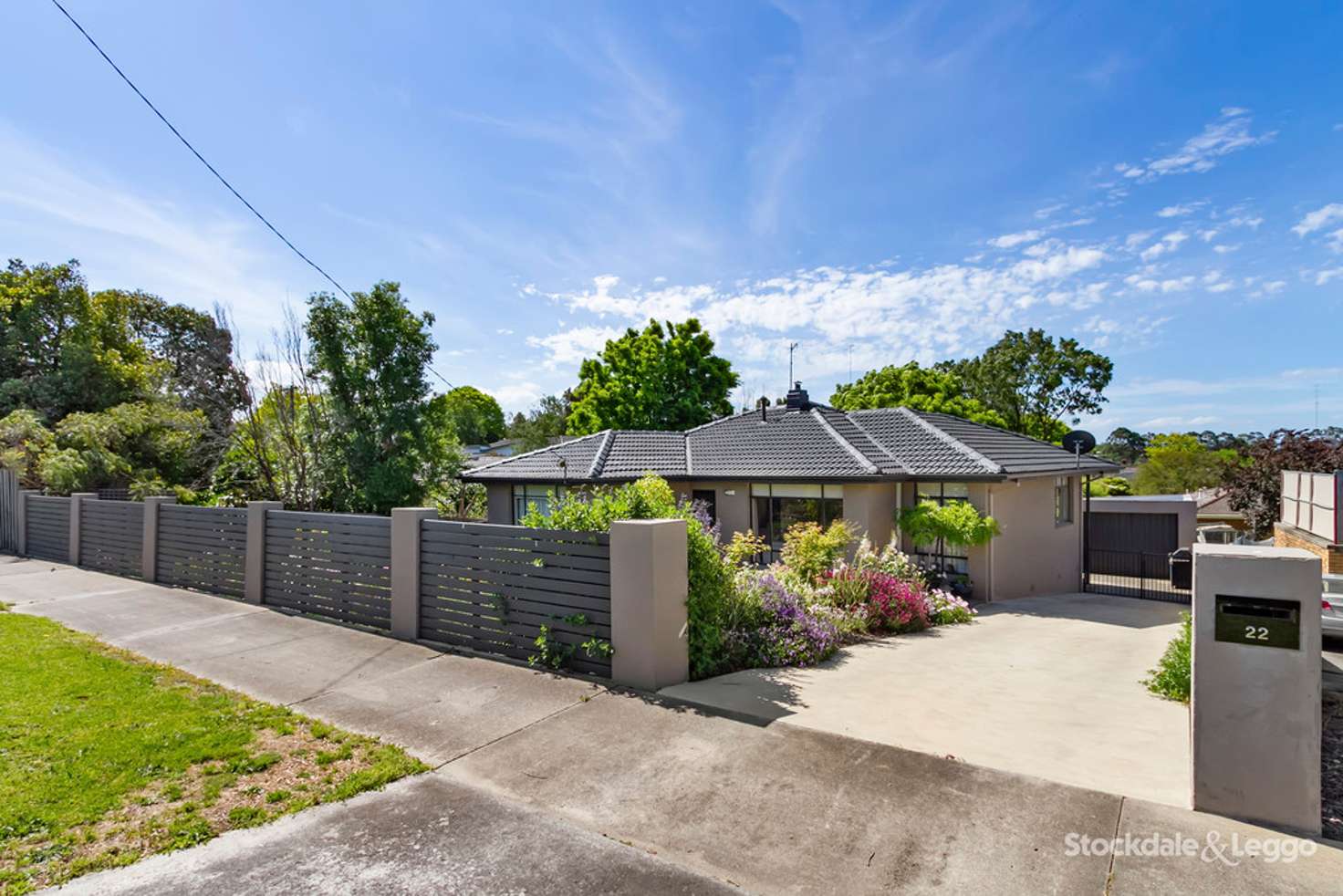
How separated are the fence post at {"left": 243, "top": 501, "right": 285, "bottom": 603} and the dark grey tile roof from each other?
25.8 feet

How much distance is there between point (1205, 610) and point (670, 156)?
1155 centimetres

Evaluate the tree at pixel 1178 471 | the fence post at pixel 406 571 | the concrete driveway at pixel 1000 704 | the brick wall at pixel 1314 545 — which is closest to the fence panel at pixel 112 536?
the fence post at pixel 406 571

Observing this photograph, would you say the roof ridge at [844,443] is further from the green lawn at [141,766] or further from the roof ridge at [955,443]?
the green lawn at [141,766]

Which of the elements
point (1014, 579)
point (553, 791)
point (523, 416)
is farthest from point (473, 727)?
point (523, 416)

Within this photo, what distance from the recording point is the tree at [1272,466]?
14359 millimetres

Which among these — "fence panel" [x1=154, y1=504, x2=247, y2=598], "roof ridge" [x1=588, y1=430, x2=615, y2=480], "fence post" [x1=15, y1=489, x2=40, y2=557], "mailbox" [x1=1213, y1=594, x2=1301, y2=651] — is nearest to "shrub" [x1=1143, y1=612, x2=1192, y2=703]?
"mailbox" [x1=1213, y1=594, x2=1301, y2=651]

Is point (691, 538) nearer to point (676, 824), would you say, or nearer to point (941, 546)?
point (676, 824)

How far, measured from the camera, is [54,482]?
1563 centimetres

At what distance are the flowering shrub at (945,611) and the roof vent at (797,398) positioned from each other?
9.70m

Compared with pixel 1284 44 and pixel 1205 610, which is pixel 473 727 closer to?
pixel 1205 610

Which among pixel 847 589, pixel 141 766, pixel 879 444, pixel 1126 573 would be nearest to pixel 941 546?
pixel 879 444

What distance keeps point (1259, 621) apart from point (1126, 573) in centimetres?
1740

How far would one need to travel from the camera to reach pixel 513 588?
6.54 metres

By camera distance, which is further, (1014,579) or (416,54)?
(1014,579)
